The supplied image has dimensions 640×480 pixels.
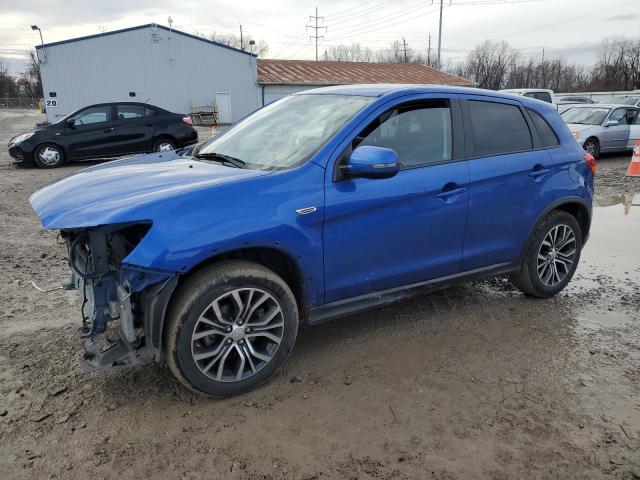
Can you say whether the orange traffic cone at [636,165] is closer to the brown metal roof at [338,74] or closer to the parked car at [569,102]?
the parked car at [569,102]

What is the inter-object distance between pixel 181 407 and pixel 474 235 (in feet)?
Result: 7.95

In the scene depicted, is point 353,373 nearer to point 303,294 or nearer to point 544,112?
point 303,294

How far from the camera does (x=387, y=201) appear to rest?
3.42 metres

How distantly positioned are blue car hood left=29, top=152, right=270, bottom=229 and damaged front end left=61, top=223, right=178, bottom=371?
0.10m

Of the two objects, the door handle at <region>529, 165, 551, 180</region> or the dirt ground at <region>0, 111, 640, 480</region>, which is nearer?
the dirt ground at <region>0, 111, 640, 480</region>

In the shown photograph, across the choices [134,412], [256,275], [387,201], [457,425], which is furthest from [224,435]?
[387,201]

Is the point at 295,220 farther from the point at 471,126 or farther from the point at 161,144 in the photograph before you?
the point at 161,144

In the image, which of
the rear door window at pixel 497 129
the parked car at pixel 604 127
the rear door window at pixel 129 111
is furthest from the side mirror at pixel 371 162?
the parked car at pixel 604 127

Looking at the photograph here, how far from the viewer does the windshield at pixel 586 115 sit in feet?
48.4

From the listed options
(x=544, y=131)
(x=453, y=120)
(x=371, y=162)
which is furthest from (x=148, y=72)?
(x=371, y=162)

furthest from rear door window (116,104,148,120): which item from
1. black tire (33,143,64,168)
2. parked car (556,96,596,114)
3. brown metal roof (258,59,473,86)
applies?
brown metal roof (258,59,473,86)

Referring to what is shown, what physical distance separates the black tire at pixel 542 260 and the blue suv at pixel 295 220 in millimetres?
20

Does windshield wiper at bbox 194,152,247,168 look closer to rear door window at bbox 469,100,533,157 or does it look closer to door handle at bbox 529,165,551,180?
rear door window at bbox 469,100,533,157

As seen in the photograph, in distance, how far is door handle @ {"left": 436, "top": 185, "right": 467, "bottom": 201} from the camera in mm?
3697
